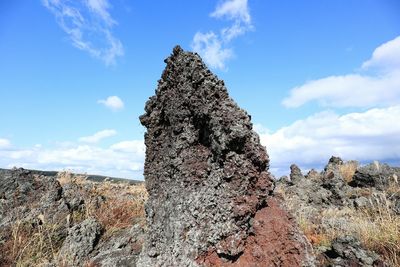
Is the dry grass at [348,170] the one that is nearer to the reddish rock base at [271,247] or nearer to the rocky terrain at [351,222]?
the rocky terrain at [351,222]

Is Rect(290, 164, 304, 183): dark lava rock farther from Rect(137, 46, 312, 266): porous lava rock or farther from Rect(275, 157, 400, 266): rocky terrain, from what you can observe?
Rect(137, 46, 312, 266): porous lava rock

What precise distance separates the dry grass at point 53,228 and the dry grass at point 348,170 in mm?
10366

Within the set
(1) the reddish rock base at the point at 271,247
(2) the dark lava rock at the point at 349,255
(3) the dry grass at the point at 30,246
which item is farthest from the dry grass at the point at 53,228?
(2) the dark lava rock at the point at 349,255

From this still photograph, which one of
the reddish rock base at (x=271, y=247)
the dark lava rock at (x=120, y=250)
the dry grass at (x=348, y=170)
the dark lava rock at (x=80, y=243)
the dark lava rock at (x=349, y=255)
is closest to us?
the reddish rock base at (x=271, y=247)

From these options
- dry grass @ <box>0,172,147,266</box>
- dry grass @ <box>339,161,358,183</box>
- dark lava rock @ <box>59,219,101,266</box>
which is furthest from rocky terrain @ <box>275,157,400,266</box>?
dry grass @ <box>0,172,147,266</box>

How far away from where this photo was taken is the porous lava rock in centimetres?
351

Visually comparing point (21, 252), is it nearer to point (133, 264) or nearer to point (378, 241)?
point (133, 264)

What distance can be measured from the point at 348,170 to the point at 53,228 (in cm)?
1351

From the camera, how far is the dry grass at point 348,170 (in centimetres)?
1645

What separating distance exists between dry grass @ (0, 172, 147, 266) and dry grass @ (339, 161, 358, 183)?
10366 millimetres

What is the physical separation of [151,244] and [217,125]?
135 centimetres

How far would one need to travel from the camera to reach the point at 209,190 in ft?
12.1

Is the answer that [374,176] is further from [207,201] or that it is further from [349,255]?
[207,201]

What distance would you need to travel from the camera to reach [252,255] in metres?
3.49
